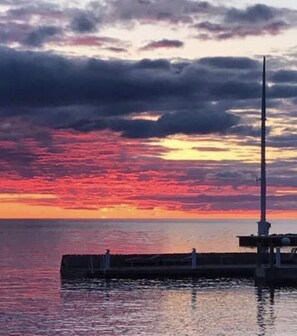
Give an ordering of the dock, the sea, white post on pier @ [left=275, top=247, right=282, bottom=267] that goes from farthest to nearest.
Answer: the dock < white post on pier @ [left=275, top=247, right=282, bottom=267] < the sea

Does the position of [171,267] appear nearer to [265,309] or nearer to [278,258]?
[278,258]

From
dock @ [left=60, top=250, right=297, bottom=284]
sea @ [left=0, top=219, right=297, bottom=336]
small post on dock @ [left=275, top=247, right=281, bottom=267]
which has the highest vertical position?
small post on dock @ [left=275, top=247, right=281, bottom=267]

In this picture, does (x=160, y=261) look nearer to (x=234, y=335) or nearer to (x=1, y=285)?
(x=1, y=285)

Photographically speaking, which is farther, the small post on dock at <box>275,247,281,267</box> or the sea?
the small post on dock at <box>275,247,281,267</box>

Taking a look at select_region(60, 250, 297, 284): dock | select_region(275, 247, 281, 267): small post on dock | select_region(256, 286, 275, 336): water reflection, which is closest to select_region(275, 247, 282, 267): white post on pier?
Result: select_region(275, 247, 281, 267): small post on dock

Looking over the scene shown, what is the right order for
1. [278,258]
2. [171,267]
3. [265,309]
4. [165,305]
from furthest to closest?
[171,267], [278,258], [165,305], [265,309]

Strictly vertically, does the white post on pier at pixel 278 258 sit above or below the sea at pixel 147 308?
above

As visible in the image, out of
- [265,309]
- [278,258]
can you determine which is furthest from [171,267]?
[265,309]

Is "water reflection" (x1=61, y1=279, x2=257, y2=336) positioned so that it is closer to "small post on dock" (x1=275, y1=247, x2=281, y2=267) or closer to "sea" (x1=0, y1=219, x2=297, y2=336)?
"sea" (x1=0, y1=219, x2=297, y2=336)

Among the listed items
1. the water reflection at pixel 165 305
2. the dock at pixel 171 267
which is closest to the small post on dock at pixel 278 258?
the dock at pixel 171 267

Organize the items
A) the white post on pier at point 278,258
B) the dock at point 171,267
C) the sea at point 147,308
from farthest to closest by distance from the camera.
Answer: the dock at point 171,267 → the white post on pier at point 278,258 → the sea at point 147,308

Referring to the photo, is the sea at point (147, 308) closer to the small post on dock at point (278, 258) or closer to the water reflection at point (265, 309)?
the water reflection at point (265, 309)

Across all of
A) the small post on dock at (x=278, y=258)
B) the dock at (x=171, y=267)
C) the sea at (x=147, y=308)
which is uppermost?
the small post on dock at (x=278, y=258)

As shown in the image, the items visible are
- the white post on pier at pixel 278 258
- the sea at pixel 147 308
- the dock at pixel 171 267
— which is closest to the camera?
the sea at pixel 147 308
